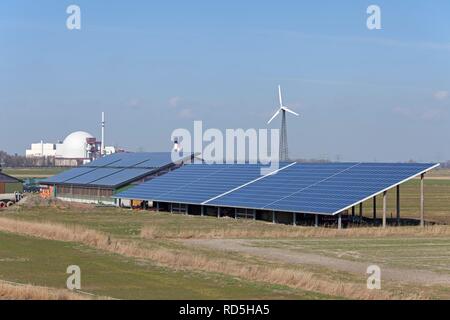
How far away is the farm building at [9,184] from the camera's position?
71444 millimetres

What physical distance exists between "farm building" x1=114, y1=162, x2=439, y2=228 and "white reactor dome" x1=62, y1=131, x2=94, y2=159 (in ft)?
369

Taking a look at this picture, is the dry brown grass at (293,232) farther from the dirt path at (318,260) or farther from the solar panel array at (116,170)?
the solar panel array at (116,170)

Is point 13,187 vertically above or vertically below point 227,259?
above

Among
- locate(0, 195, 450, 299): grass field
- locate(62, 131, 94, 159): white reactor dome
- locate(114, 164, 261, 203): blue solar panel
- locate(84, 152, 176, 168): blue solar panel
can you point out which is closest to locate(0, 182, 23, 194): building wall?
locate(84, 152, 176, 168): blue solar panel

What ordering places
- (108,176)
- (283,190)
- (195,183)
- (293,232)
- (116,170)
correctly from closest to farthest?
(293,232) < (283,190) < (195,183) < (108,176) < (116,170)

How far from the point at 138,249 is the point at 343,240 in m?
10.9

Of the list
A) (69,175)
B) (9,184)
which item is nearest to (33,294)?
(9,184)

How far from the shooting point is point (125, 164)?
258 ft

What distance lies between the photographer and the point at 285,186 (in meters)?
50.0

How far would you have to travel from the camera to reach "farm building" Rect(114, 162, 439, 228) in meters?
43.4

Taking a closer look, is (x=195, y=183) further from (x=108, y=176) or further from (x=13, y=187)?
(x=13, y=187)

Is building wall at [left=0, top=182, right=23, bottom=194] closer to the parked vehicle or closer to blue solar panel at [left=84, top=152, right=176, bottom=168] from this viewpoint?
the parked vehicle

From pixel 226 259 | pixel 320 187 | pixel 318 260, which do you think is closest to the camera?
pixel 226 259

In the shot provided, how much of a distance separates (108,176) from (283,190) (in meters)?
27.9
